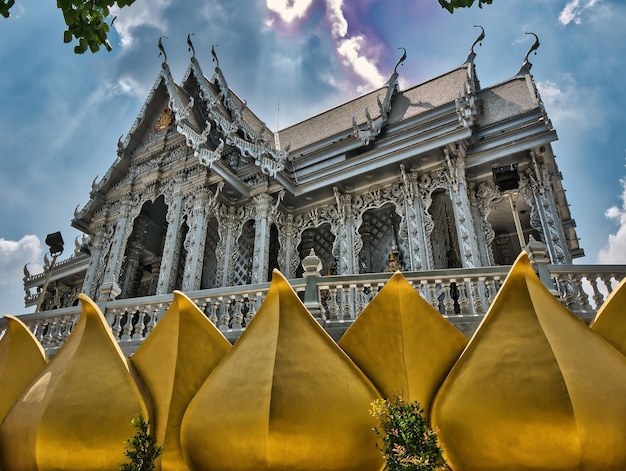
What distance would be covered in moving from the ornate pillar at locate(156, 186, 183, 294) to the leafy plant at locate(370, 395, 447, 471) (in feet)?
22.9

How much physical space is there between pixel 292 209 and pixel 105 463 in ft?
26.1

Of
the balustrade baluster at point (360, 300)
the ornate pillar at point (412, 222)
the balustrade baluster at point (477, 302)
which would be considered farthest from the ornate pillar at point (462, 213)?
the balustrade baluster at point (360, 300)

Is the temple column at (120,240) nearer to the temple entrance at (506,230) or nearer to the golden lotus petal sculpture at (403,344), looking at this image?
the golden lotus petal sculpture at (403,344)

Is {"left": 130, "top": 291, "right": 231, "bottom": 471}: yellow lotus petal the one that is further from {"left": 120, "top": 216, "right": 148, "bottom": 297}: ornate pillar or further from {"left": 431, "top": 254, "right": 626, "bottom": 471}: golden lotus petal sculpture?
{"left": 120, "top": 216, "right": 148, "bottom": 297}: ornate pillar

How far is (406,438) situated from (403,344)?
2.86 ft

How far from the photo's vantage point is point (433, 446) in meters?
3.42

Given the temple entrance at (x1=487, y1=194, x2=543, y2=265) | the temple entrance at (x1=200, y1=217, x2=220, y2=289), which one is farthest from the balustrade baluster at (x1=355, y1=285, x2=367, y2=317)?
the temple entrance at (x1=487, y1=194, x2=543, y2=265)

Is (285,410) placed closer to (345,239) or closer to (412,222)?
(412,222)

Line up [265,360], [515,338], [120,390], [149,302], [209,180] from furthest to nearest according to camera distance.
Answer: [209,180] < [149,302] < [120,390] < [265,360] < [515,338]

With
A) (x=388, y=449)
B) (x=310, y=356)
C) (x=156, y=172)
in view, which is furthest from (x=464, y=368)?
(x=156, y=172)

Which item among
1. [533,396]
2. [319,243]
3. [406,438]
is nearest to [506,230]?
[319,243]

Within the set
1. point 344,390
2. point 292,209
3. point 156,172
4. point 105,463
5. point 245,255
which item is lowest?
point 105,463

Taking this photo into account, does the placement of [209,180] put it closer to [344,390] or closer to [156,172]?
[156,172]

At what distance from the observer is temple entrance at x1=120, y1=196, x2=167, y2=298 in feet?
38.9
